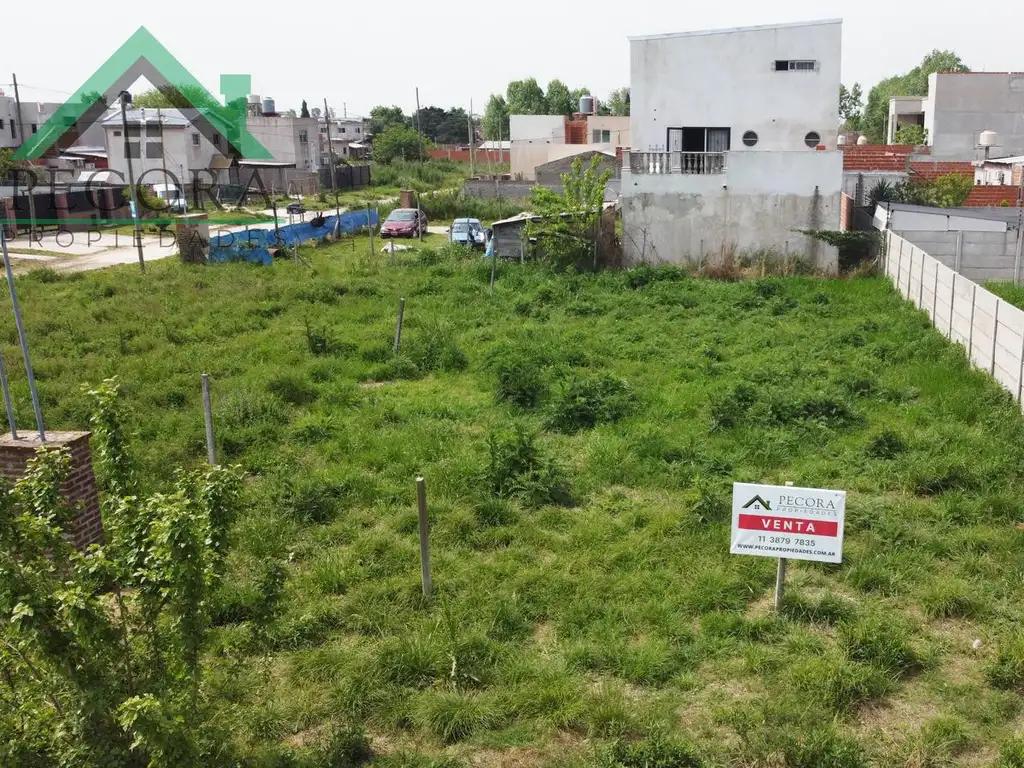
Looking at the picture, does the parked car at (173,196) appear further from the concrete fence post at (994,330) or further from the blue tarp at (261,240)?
the concrete fence post at (994,330)

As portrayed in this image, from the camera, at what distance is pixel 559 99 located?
11494 centimetres

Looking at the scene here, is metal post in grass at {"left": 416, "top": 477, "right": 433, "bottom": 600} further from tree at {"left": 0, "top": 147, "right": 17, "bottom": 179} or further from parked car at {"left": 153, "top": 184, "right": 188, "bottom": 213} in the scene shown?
tree at {"left": 0, "top": 147, "right": 17, "bottom": 179}

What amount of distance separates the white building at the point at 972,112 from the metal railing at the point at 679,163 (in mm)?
32557

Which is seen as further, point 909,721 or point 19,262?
point 19,262

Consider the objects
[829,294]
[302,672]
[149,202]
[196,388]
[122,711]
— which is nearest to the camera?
[122,711]

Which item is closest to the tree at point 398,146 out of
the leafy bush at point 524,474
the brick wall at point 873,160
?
the brick wall at point 873,160

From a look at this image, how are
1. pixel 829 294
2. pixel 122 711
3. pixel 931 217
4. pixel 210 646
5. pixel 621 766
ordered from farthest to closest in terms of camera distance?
1. pixel 931 217
2. pixel 829 294
3. pixel 621 766
4. pixel 210 646
5. pixel 122 711

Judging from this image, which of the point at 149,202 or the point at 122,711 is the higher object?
the point at 149,202

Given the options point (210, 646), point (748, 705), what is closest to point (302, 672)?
point (210, 646)

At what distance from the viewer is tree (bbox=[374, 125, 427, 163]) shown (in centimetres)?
7412

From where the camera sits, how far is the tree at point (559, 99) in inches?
4459

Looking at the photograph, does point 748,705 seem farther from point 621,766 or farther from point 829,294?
point 829,294

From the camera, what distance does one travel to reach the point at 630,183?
24.9m

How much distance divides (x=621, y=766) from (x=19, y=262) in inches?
1132
